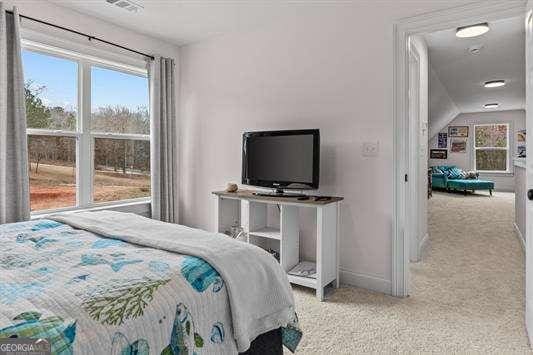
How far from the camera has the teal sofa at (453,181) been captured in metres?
8.46

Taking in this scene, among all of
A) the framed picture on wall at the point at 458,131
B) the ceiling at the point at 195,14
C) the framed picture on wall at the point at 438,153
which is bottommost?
the framed picture on wall at the point at 438,153

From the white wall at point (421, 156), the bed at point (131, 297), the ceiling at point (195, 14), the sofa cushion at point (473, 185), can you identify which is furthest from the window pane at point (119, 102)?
the sofa cushion at point (473, 185)

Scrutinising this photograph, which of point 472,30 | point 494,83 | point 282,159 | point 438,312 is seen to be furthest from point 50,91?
point 494,83

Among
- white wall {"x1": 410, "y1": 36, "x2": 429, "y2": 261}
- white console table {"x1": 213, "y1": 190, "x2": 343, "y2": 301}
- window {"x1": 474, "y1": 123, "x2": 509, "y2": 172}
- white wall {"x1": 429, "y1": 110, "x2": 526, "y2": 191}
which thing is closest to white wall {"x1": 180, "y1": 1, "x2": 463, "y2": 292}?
white console table {"x1": 213, "y1": 190, "x2": 343, "y2": 301}

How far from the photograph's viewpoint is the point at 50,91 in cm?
295

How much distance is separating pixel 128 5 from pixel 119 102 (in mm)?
1040

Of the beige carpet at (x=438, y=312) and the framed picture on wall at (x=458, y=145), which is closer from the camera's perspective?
the beige carpet at (x=438, y=312)

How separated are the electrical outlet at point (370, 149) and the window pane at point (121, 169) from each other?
2.38m

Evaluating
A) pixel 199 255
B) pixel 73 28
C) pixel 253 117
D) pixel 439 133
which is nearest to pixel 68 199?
pixel 73 28

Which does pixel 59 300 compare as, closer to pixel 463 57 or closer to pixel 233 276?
pixel 233 276

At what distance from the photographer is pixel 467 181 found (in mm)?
8500

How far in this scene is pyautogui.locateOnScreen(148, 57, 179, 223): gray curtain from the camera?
3.51 m

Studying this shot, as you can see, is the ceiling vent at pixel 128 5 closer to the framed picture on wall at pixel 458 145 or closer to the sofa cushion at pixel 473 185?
the sofa cushion at pixel 473 185

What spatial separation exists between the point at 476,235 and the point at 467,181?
15.8ft
